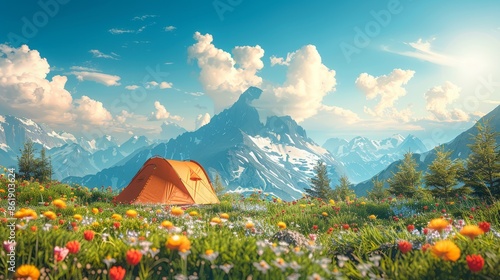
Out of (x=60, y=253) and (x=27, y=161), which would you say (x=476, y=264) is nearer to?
(x=60, y=253)

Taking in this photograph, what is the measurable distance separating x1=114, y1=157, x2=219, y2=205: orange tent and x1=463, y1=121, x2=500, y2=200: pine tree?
51.8ft

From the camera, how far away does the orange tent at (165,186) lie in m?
20.4

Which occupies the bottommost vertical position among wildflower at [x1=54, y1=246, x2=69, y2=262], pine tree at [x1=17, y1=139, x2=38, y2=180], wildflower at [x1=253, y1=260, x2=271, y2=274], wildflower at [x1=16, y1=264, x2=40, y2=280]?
wildflower at [x1=253, y1=260, x2=271, y2=274]

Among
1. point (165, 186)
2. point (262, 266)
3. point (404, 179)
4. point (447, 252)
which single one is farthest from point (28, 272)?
point (404, 179)

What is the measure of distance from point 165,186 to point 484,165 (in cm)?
1976

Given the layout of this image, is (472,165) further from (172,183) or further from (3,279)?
(3,279)

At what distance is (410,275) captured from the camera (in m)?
3.53

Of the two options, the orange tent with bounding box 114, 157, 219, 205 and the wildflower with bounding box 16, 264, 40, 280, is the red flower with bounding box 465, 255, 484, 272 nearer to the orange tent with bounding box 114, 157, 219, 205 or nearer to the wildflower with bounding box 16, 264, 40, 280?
the wildflower with bounding box 16, 264, 40, 280

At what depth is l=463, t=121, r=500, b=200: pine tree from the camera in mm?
18947

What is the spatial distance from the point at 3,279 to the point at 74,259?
64 centimetres

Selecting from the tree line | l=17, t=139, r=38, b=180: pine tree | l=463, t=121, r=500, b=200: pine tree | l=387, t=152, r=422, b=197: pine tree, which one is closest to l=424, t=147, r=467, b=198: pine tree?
the tree line

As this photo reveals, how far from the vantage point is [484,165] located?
20891mm

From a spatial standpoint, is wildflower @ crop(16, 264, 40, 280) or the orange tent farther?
the orange tent

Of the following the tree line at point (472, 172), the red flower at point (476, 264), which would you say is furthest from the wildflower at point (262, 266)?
the tree line at point (472, 172)
